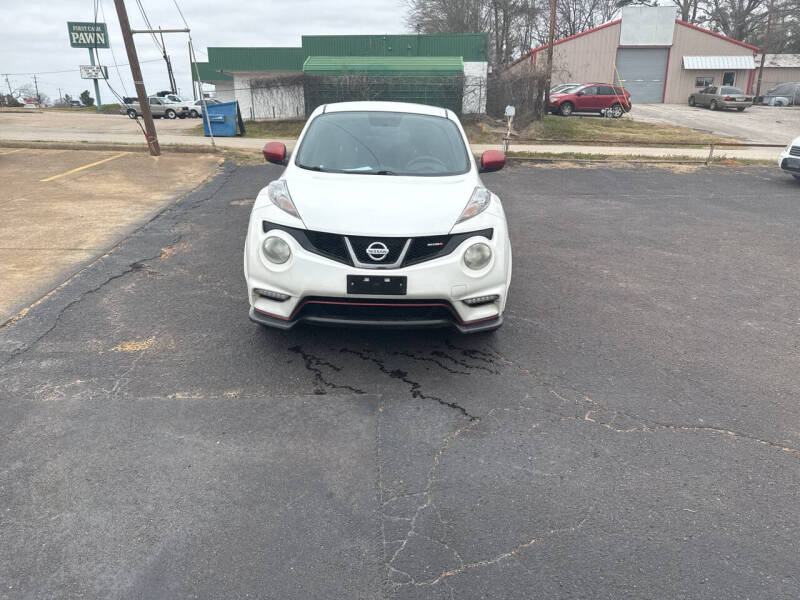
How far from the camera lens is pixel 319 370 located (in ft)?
13.4

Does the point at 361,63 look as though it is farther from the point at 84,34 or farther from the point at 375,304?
the point at 84,34

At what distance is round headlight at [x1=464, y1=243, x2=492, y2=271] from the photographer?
12.9ft

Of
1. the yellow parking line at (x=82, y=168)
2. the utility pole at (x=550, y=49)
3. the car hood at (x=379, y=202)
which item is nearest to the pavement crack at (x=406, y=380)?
the car hood at (x=379, y=202)

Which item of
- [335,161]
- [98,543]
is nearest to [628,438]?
[98,543]

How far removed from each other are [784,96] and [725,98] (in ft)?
36.1

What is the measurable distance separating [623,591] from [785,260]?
6089mm

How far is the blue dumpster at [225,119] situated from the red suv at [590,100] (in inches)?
591

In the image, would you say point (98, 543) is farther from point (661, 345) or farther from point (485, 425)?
point (661, 345)

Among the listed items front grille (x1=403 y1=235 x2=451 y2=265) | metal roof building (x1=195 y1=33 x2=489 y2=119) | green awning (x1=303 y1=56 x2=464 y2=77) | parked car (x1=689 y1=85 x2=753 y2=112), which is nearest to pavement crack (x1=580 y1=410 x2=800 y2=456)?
front grille (x1=403 y1=235 x2=451 y2=265)

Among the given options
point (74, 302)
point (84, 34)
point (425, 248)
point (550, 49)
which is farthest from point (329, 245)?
point (84, 34)

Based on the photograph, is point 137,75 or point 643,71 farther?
point 643,71

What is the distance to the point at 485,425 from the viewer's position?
3.46 metres

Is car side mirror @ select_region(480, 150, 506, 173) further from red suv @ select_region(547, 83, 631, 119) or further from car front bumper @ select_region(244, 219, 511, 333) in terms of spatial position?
red suv @ select_region(547, 83, 631, 119)

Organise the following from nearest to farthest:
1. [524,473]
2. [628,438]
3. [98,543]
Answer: [98,543], [524,473], [628,438]
